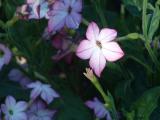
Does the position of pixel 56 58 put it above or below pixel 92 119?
above

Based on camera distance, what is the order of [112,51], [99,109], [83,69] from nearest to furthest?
[112,51] → [99,109] → [83,69]

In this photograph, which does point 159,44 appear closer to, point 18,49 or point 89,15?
point 89,15

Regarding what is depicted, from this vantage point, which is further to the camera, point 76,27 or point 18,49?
point 18,49

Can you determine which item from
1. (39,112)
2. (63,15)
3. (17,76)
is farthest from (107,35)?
(17,76)

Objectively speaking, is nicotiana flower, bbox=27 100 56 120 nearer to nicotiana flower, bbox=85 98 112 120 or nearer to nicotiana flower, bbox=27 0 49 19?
nicotiana flower, bbox=85 98 112 120

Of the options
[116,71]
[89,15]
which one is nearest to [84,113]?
[116,71]

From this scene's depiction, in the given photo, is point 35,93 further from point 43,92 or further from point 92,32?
point 92,32

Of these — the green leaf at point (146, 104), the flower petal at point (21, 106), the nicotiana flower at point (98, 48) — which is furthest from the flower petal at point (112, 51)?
the flower petal at point (21, 106)
